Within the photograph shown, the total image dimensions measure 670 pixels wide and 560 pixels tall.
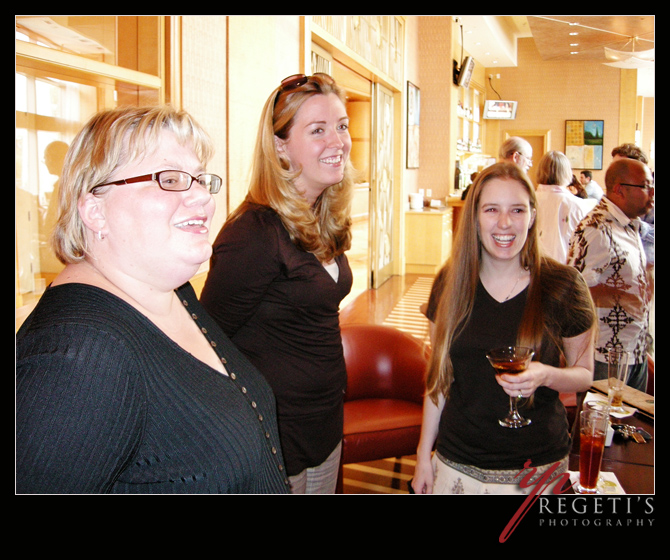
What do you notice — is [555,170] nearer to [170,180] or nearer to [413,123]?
[170,180]

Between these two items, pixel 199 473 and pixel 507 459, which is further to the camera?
pixel 507 459

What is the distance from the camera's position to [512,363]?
1.38 m

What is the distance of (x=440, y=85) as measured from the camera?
9.59 metres

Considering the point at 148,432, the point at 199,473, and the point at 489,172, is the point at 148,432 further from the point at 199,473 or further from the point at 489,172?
the point at 489,172

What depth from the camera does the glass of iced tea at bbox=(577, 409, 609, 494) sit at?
1.35 meters

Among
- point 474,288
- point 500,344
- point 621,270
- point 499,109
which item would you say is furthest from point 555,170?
point 499,109

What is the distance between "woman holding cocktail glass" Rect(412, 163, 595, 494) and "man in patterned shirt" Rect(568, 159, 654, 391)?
1.10 m

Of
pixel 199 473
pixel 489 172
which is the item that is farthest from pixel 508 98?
pixel 199 473

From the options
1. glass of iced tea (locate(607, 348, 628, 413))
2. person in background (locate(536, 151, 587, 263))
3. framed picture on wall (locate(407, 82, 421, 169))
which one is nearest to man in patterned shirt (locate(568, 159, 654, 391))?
glass of iced tea (locate(607, 348, 628, 413))

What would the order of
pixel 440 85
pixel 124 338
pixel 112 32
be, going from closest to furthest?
pixel 124 338 → pixel 112 32 → pixel 440 85

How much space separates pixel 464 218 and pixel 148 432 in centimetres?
112

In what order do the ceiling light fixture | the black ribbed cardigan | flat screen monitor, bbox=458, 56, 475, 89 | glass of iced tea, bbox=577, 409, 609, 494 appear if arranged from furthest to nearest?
flat screen monitor, bbox=458, 56, 475, 89 < the ceiling light fixture < glass of iced tea, bbox=577, 409, 609, 494 < the black ribbed cardigan

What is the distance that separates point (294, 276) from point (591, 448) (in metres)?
0.85

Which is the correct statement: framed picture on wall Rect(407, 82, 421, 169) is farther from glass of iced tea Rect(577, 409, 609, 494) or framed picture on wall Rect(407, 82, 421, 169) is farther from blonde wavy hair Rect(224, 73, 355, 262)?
glass of iced tea Rect(577, 409, 609, 494)
